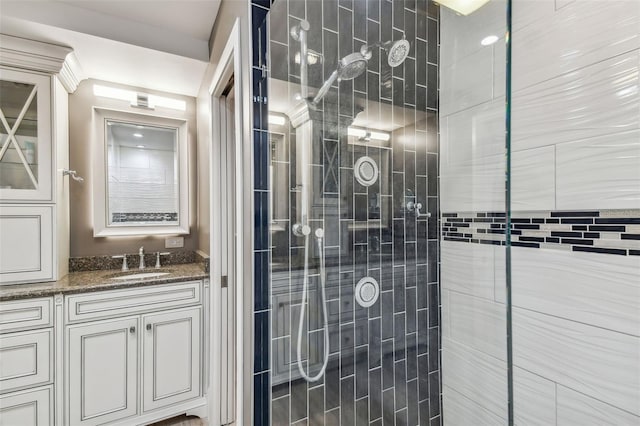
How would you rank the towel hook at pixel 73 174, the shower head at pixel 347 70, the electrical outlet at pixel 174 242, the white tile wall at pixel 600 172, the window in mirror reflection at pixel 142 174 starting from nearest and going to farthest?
the white tile wall at pixel 600 172
the shower head at pixel 347 70
the towel hook at pixel 73 174
the window in mirror reflection at pixel 142 174
the electrical outlet at pixel 174 242

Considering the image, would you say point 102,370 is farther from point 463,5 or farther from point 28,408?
point 463,5

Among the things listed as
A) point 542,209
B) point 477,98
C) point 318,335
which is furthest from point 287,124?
point 542,209


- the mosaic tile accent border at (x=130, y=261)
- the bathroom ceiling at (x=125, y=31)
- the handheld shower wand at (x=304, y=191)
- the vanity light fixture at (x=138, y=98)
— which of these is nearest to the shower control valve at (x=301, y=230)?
the handheld shower wand at (x=304, y=191)

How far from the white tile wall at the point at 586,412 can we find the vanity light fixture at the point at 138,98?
307cm

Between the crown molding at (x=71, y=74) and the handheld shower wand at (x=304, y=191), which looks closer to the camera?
the handheld shower wand at (x=304, y=191)

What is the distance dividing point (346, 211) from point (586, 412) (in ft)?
3.40

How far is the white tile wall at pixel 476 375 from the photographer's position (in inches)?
Answer: 40.9

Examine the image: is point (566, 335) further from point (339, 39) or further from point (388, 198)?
point (339, 39)

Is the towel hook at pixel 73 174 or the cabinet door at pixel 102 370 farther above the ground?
the towel hook at pixel 73 174

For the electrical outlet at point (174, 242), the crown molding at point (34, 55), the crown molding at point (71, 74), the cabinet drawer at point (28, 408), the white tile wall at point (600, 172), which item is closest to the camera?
the white tile wall at point (600, 172)

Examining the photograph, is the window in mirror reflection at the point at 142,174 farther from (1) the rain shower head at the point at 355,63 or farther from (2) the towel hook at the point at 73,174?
(1) the rain shower head at the point at 355,63

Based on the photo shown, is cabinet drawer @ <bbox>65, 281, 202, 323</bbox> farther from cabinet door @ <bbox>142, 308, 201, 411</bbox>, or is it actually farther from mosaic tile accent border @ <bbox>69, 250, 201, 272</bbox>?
mosaic tile accent border @ <bbox>69, 250, 201, 272</bbox>

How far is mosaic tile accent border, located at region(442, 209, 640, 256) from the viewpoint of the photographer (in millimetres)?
864

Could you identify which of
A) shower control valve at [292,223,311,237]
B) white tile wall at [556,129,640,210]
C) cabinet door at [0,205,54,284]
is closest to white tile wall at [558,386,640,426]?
white tile wall at [556,129,640,210]
